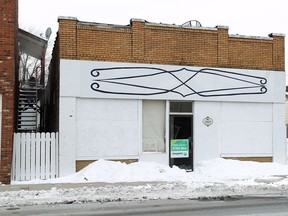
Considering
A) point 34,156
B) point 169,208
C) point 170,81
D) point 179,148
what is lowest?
point 169,208

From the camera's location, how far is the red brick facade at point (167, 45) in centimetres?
1524

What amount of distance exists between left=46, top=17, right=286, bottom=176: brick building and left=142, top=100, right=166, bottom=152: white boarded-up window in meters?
0.04

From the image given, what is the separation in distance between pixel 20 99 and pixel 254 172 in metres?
10.9

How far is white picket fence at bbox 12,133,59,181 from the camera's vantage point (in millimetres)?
14172

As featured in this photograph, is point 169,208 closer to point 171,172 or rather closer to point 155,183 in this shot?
point 155,183

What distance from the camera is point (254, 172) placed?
1548 centimetres

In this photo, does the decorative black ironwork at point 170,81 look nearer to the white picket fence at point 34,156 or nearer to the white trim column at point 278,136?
the white trim column at point 278,136

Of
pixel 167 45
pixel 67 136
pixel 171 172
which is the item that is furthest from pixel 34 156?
pixel 167 45

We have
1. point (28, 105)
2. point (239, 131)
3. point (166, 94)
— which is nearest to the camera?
point (166, 94)

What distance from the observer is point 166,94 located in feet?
52.5

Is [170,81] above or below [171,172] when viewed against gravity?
above

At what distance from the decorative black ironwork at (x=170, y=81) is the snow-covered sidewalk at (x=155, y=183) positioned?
9.14 ft

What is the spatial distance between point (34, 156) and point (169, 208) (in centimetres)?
665

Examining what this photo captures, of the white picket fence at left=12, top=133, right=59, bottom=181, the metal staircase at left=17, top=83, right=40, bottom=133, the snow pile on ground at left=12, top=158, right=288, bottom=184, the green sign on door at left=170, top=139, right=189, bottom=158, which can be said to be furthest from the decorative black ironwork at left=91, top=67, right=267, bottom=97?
the metal staircase at left=17, top=83, right=40, bottom=133
